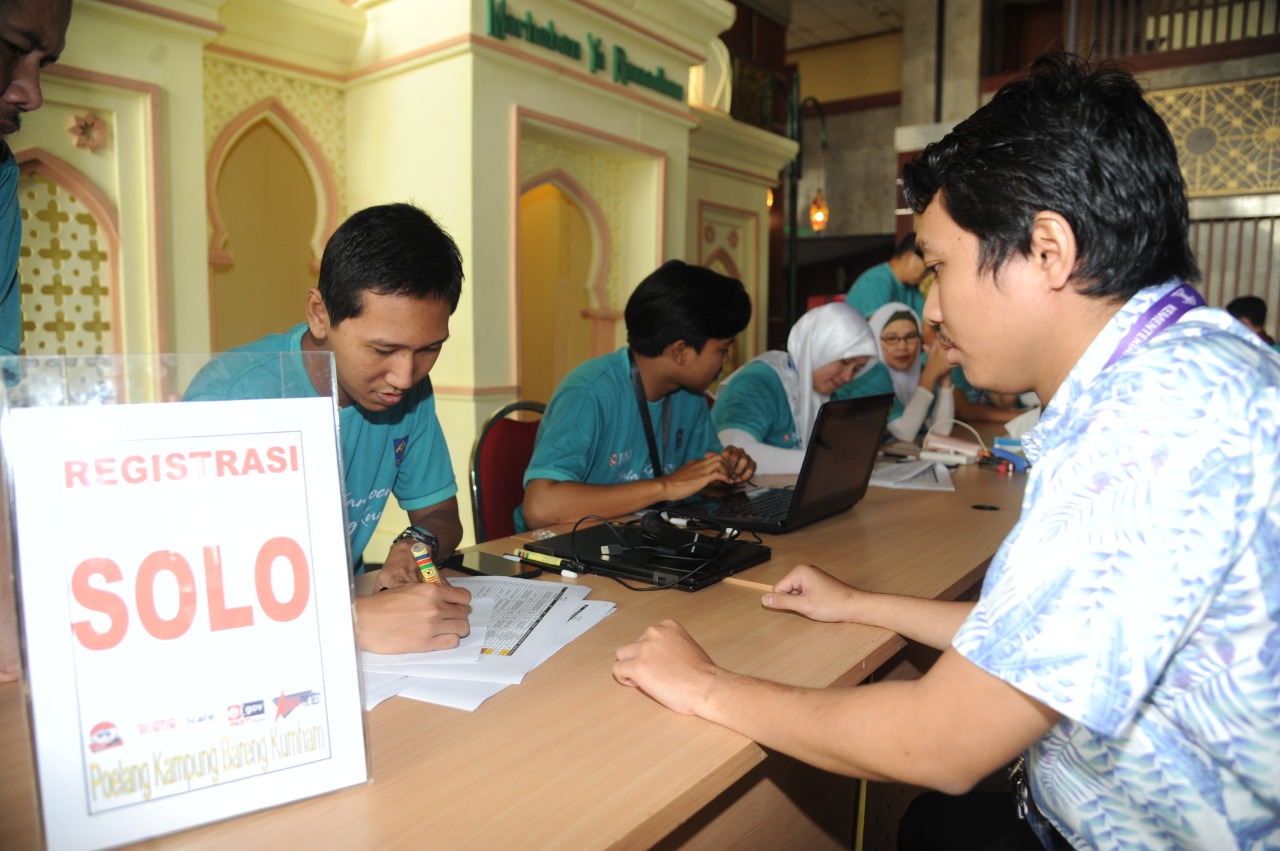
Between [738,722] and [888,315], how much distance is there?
339 cm

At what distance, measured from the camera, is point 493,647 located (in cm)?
124

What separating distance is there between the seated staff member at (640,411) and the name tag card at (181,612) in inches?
49.7

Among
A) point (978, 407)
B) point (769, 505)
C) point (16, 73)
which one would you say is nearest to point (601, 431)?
point (769, 505)

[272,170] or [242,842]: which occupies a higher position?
[272,170]

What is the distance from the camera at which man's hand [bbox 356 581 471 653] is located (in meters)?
1.20

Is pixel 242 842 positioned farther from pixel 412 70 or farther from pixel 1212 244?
pixel 1212 244

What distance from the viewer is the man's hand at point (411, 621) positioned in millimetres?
1200

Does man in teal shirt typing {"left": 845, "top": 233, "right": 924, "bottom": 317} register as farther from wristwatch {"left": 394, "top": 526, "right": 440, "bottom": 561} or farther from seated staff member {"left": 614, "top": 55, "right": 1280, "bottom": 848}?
seated staff member {"left": 614, "top": 55, "right": 1280, "bottom": 848}

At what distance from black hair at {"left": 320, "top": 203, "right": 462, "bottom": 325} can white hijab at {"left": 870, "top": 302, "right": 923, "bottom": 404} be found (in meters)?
2.84

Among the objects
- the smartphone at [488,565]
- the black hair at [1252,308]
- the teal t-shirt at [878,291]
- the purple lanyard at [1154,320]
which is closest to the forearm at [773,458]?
the smartphone at [488,565]

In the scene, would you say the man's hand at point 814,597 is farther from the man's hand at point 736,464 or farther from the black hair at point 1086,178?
the man's hand at point 736,464

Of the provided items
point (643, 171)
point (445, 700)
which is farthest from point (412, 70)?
point (445, 700)

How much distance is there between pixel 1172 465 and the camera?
754mm

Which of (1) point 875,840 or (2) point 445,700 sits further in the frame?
(1) point 875,840
